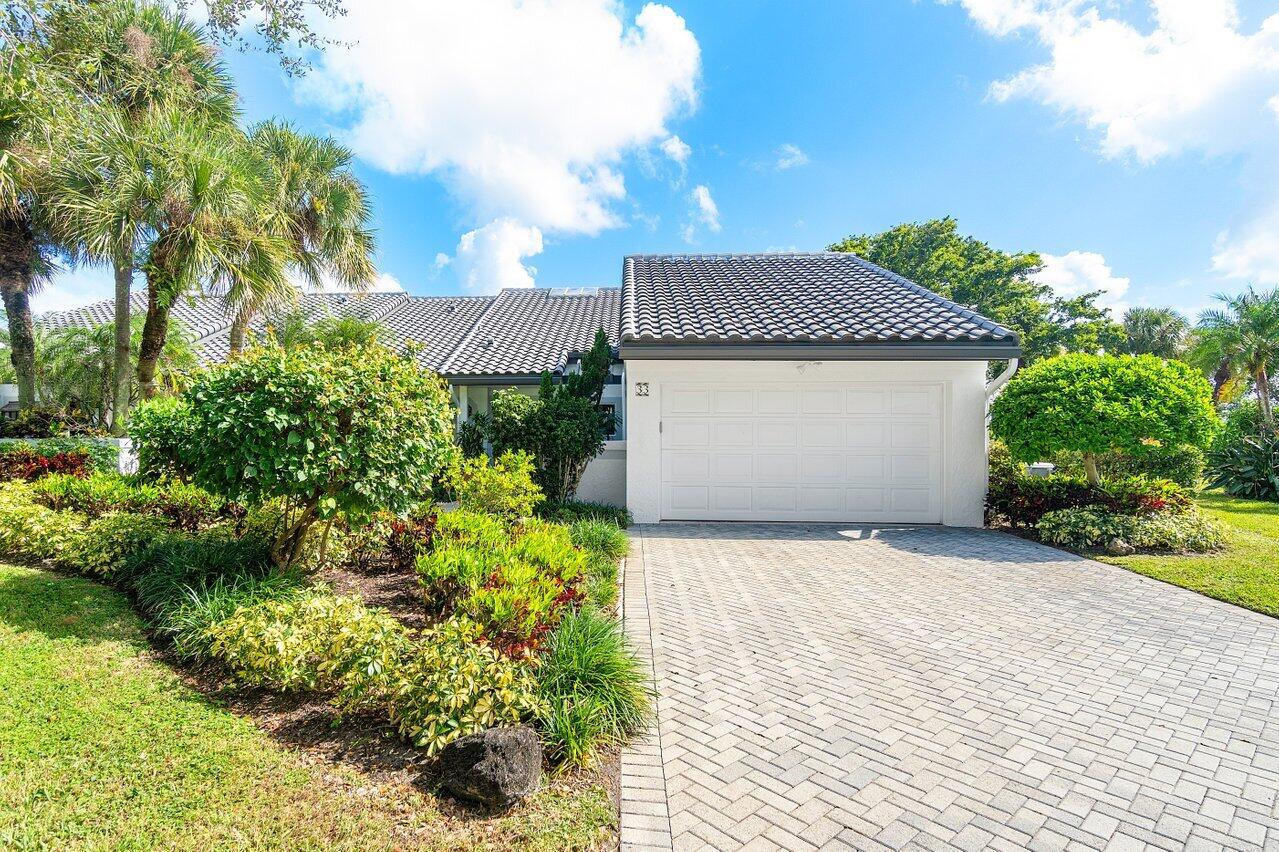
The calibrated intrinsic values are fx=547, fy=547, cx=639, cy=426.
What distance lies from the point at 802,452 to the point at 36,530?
996 cm

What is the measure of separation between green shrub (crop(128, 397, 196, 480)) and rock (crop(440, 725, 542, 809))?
142 inches

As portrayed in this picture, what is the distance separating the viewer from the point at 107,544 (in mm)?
5422

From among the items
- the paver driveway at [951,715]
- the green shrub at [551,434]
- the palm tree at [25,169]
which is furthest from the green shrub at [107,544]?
the paver driveway at [951,715]

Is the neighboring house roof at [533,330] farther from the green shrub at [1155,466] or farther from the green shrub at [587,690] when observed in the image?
the green shrub at [1155,466]

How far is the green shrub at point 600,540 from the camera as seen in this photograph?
22.1 feet

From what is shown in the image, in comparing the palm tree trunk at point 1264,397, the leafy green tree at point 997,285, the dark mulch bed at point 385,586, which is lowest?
the dark mulch bed at point 385,586

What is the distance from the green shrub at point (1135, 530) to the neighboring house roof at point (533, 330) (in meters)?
8.60

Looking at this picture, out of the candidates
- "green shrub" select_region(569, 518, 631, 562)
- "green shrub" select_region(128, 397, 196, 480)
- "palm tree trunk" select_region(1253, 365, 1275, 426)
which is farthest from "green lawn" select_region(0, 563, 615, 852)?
"palm tree trunk" select_region(1253, 365, 1275, 426)

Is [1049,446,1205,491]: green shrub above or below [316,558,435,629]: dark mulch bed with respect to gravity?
above

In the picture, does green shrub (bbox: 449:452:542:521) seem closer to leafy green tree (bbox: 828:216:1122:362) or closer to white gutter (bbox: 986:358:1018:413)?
white gutter (bbox: 986:358:1018:413)

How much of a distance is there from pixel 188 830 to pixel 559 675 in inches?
68.3

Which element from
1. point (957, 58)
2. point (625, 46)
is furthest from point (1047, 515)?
point (625, 46)

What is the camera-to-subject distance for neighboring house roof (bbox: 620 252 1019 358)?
8.79 m

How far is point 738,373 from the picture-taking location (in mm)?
9555
